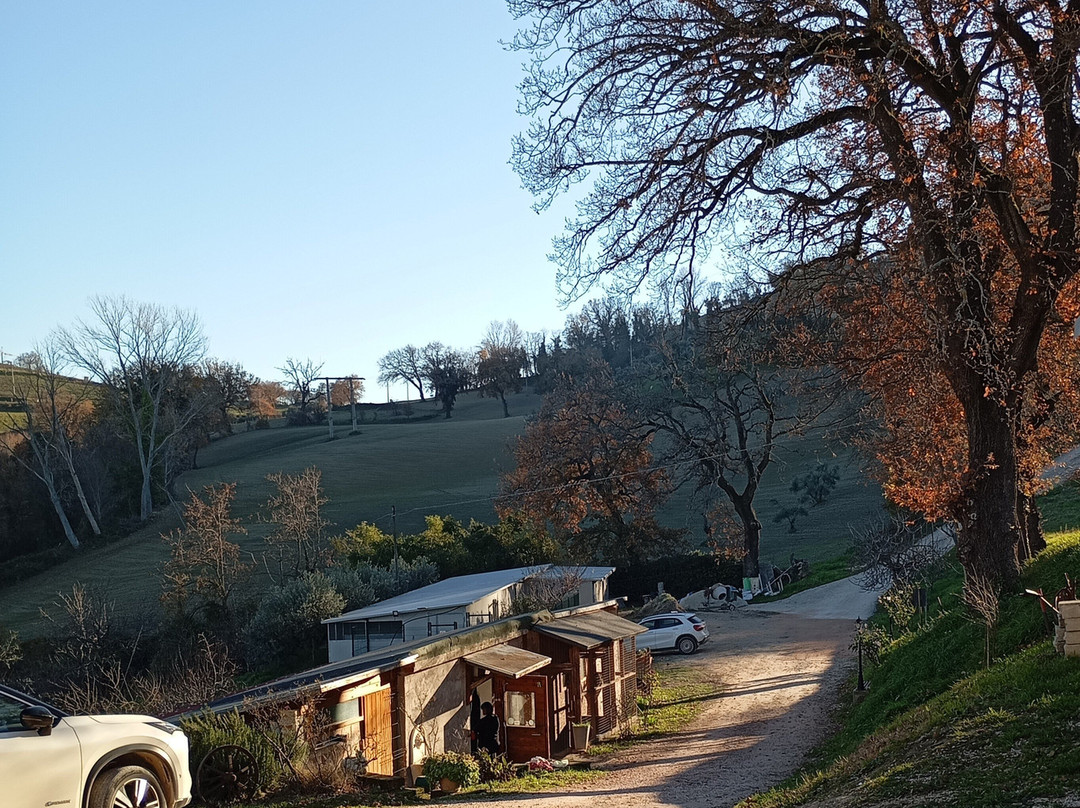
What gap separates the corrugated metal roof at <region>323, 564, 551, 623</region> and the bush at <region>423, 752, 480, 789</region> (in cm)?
1527

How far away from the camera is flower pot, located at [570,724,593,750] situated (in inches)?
825

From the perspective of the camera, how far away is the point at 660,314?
16141 millimetres

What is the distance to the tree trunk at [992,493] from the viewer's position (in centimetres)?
1330

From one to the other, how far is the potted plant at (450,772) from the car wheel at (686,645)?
19837 mm

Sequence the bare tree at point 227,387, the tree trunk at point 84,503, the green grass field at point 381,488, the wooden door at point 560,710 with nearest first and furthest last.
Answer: the wooden door at point 560,710 < the green grass field at point 381,488 < the tree trunk at point 84,503 < the bare tree at point 227,387

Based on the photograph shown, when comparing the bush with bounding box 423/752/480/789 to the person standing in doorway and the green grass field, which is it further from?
the green grass field

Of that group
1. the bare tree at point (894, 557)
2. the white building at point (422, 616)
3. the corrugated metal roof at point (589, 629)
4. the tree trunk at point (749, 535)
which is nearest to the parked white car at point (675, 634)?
the white building at point (422, 616)

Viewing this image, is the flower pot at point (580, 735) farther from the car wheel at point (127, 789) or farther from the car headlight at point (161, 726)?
the car wheel at point (127, 789)

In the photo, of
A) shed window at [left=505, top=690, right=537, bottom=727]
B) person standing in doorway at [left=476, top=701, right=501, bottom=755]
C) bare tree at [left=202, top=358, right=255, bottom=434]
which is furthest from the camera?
bare tree at [left=202, top=358, right=255, bottom=434]

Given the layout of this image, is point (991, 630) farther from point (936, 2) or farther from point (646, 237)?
point (936, 2)

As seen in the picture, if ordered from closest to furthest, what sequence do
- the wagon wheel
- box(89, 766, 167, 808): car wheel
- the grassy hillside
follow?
box(89, 766, 167, 808): car wheel
the grassy hillside
the wagon wheel

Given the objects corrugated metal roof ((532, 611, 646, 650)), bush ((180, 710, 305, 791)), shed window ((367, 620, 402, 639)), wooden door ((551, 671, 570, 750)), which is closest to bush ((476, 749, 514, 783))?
wooden door ((551, 671, 570, 750))

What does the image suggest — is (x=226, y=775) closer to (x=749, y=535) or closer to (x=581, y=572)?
(x=581, y=572)

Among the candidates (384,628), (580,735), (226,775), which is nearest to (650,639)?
(384,628)
